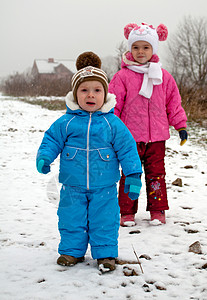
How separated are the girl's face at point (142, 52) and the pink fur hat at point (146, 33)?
33mm

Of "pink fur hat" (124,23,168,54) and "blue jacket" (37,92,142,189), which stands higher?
"pink fur hat" (124,23,168,54)

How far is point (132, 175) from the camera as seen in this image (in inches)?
78.9

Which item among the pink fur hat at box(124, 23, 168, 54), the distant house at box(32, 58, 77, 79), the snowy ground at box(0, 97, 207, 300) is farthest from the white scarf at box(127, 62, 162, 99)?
the distant house at box(32, 58, 77, 79)

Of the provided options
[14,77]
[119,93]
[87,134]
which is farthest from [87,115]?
[14,77]

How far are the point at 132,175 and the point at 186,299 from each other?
756mm

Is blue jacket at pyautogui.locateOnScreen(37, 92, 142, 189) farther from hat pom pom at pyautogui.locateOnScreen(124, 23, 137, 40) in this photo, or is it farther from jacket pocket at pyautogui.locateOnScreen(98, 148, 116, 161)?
hat pom pom at pyautogui.locateOnScreen(124, 23, 137, 40)

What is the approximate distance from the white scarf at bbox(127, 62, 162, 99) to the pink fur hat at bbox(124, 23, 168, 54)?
23 cm

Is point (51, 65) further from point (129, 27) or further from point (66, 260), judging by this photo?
point (66, 260)

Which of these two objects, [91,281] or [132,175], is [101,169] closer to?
[132,175]

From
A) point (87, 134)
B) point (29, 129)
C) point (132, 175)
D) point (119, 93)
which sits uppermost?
point (119, 93)

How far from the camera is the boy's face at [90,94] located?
205 centimetres

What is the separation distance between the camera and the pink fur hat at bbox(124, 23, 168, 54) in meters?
2.89

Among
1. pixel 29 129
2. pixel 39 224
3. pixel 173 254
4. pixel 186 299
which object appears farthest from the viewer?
pixel 29 129

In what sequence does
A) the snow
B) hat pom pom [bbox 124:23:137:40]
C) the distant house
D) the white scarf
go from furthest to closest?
the snow → the distant house → hat pom pom [bbox 124:23:137:40] → the white scarf
